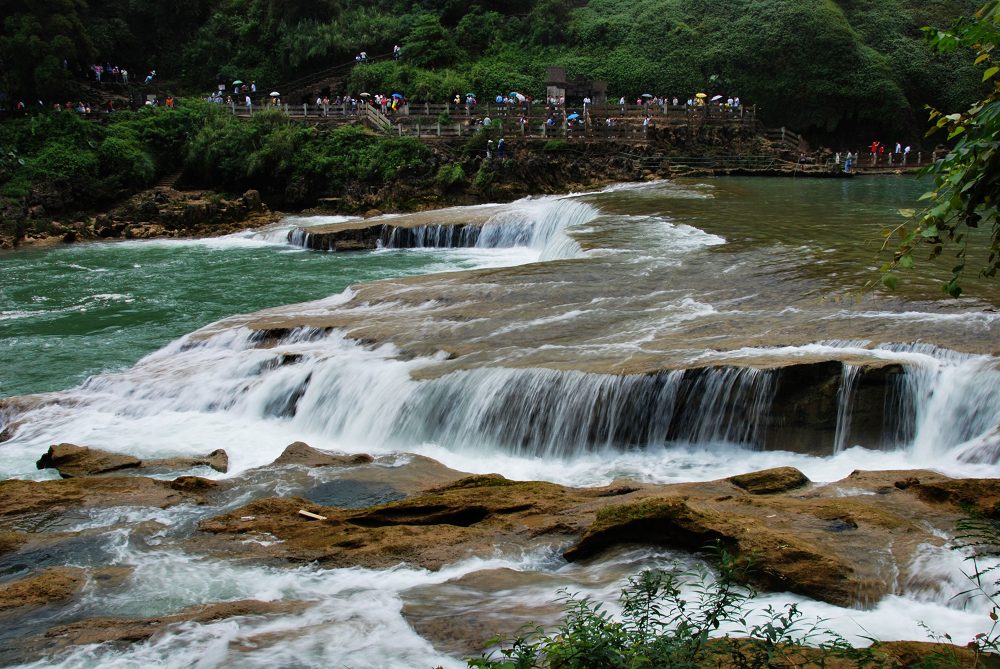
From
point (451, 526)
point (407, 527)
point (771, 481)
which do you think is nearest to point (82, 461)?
point (407, 527)

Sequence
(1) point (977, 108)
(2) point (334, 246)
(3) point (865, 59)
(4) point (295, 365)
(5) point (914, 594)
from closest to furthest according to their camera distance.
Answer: (1) point (977, 108)
(5) point (914, 594)
(4) point (295, 365)
(2) point (334, 246)
(3) point (865, 59)

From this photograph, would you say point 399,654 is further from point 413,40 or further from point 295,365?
point 413,40


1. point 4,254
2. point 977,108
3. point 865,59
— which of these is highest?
point 865,59

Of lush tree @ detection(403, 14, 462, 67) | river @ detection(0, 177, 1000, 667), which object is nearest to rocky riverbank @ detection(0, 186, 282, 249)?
river @ detection(0, 177, 1000, 667)

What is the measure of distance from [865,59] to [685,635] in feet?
176

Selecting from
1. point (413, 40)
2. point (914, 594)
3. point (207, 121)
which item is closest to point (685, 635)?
point (914, 594)

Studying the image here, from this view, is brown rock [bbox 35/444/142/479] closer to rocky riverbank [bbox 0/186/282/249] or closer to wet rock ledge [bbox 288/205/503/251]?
wet rock ledge [bbox 288/205/503/251]

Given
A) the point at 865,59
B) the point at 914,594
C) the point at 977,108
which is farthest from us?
the point at 865,59

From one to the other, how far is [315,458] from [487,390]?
2.71 meters

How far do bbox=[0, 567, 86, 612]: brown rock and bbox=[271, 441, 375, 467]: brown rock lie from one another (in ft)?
13.1

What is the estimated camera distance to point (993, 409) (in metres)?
11.4

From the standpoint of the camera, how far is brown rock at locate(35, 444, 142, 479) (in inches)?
495

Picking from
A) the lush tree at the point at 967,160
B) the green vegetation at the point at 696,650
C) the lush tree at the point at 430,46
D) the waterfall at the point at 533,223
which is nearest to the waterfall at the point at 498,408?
the lush tree at the point at 967,160

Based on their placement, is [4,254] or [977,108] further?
[4,254]
